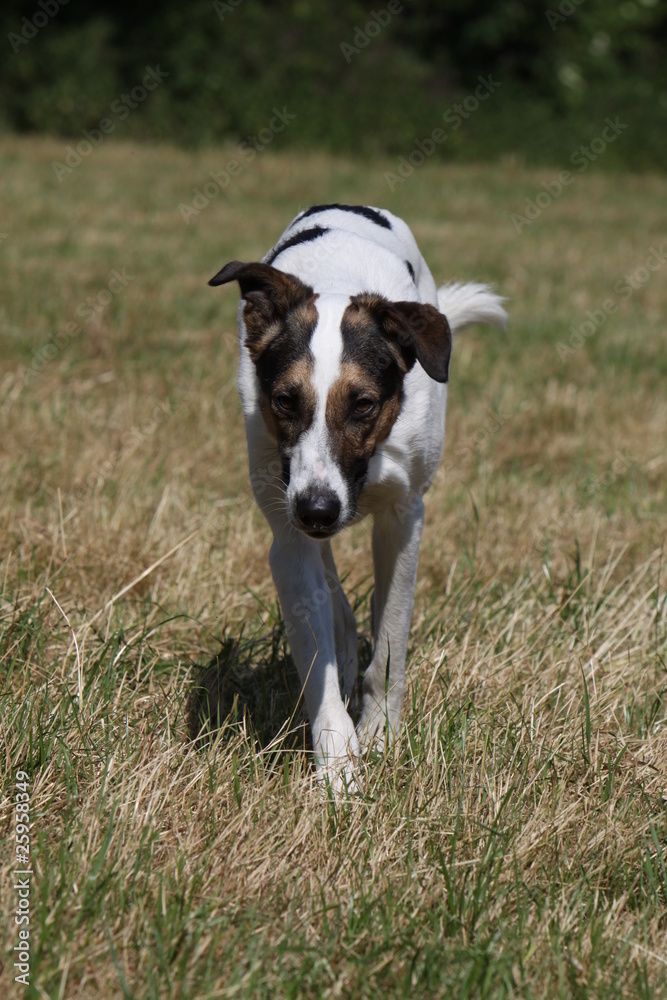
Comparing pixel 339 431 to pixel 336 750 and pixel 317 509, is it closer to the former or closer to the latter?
pixel 317 509

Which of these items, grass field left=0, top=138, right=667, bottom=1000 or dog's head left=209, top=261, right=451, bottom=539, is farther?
dog's head left=209, top=261, right=451, bottom=539

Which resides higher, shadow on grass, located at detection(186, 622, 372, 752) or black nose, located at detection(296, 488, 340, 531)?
black nose, located at detection(296, 488, 340, 531)

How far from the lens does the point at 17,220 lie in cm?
1177

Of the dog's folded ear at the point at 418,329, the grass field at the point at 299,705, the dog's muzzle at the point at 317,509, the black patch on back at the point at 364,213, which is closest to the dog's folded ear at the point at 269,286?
the dog's folded ear at the point at 418,329

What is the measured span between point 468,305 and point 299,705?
1.76 m

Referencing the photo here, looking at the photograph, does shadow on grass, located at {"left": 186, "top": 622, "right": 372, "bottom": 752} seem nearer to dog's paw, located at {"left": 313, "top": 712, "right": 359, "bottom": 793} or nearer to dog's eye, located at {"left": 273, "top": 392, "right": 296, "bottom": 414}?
dog's paw, located at {"left": 313, "top": 712, "right": 359, "bottom": 793}

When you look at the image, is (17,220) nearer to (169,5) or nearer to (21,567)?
(21,567)

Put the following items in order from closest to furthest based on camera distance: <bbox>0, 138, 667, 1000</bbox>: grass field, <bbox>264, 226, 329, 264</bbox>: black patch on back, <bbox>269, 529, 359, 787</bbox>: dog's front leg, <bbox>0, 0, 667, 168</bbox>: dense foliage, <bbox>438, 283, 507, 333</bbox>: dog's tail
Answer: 1. <bbox>0, 138, 667, 1000</bbox>: grass field
2. <bbox>269, 529, 359, 787</bbox>: dog's front leg
3. <bbox>264, 226, 329, 264</bbox>: black patch on back
4. <bbox>438, 283, 507, 333</bbox>: dog's tail
5. <bbox>0, 0, 667, 168</bbox>: dense foliage

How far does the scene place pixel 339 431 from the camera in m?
3.17

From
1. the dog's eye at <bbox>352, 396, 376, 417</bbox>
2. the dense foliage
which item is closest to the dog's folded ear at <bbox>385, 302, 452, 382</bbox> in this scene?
the dog's eye at <bbox>352, 396, 376, 417</bbox>

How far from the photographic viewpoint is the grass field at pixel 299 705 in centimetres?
254

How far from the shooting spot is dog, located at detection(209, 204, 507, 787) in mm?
3180

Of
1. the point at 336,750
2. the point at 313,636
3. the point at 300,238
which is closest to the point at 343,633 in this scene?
the point at 313,636

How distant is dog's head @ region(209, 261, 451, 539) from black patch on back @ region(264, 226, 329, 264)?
43 cm
